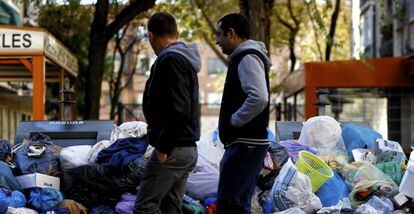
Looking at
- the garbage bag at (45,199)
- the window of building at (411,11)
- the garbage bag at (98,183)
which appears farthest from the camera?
the window of building at (411,11)

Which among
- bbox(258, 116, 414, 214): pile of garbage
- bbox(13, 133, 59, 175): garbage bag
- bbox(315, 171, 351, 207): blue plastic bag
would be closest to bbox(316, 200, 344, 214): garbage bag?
bbox(258, 116, 414, 214): pile of garbage

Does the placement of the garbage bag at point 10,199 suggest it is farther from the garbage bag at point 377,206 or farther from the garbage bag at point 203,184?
the garbage bag at point 377,206

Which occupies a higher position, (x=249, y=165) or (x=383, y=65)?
(x=383, y=65)

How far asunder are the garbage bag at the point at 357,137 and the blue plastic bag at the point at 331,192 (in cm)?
93

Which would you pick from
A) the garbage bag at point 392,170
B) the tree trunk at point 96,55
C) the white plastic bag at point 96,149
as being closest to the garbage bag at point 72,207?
the white plastic bag at point 96,149

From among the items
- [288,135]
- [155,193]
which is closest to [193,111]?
[155,193]

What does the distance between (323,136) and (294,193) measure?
1567 millimetres

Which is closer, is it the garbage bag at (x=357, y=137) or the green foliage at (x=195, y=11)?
the garbage bag at (x=357, y=137)

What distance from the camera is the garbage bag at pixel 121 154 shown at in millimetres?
6261

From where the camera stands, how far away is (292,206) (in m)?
6.03

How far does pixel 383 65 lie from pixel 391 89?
0.73 meters

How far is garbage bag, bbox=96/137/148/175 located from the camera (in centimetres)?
626

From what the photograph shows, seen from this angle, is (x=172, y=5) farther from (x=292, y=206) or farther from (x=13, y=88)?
(x=292, y=206)

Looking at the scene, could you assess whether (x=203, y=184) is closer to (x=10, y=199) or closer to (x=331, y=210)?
(x=331, y=210)
